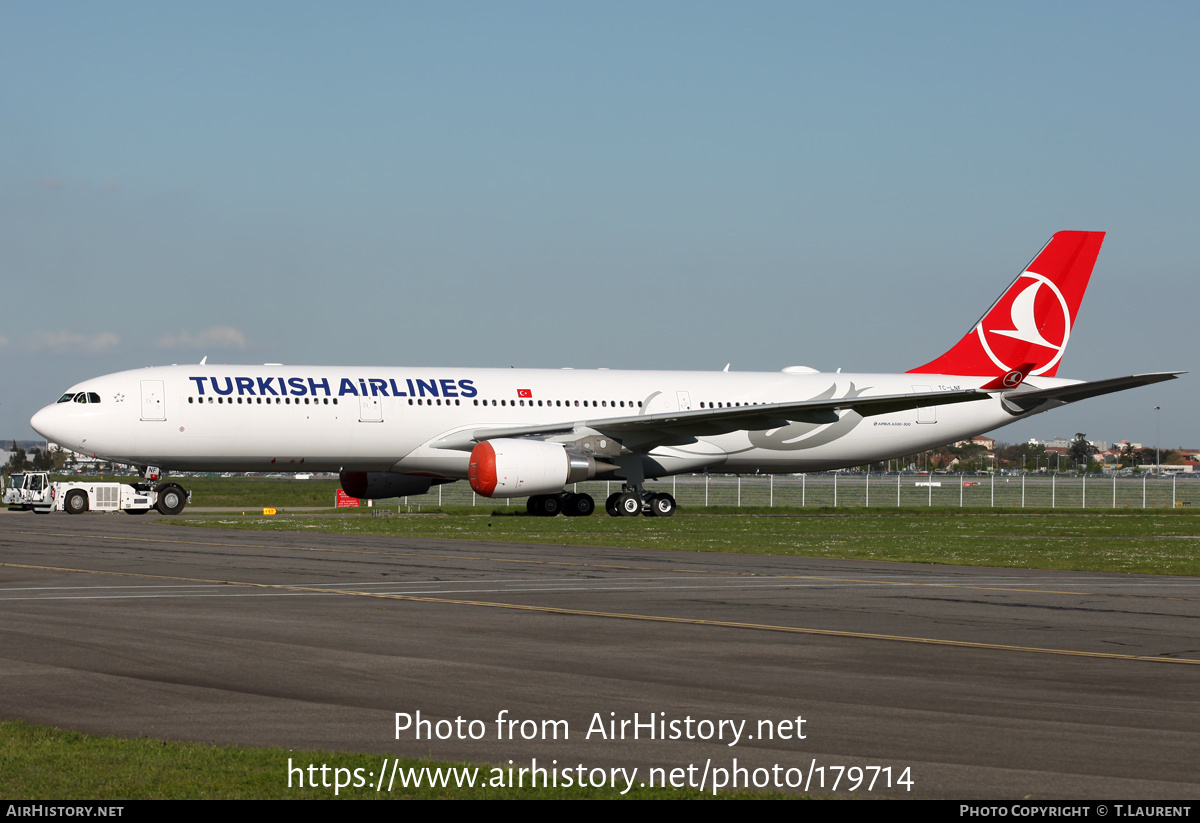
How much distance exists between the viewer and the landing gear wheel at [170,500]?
39938 mm

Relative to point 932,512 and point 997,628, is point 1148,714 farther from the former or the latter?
point 932,512

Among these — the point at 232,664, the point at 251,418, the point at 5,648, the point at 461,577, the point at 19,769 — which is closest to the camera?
the point at 19,769

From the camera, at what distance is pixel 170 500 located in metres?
40.2

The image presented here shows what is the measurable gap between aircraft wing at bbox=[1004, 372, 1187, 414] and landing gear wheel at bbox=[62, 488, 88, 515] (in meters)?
31.7

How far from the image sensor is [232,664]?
10547 millimetres

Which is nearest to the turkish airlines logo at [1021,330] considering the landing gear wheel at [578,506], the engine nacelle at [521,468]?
the landing gear wheel at [578,506]

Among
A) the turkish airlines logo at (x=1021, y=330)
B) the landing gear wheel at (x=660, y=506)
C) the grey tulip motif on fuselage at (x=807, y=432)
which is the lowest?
the landing gear wheel at (x=660, y=506)

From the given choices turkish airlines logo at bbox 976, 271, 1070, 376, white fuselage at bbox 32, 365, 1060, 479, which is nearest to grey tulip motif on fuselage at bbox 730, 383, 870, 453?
white fuselage at bbox 32, 365, 1060, 479

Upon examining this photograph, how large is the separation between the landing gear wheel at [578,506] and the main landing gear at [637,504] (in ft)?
1.74

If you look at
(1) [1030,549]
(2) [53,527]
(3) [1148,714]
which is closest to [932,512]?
(1) [1030,549]

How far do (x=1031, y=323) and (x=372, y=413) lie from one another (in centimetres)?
2221

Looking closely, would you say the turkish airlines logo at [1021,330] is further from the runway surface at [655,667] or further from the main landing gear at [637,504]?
the runway surface at [655,667]

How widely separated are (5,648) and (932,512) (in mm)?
Result: 43052

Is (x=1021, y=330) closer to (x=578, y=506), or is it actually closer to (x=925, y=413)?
(x=925, y=413)
